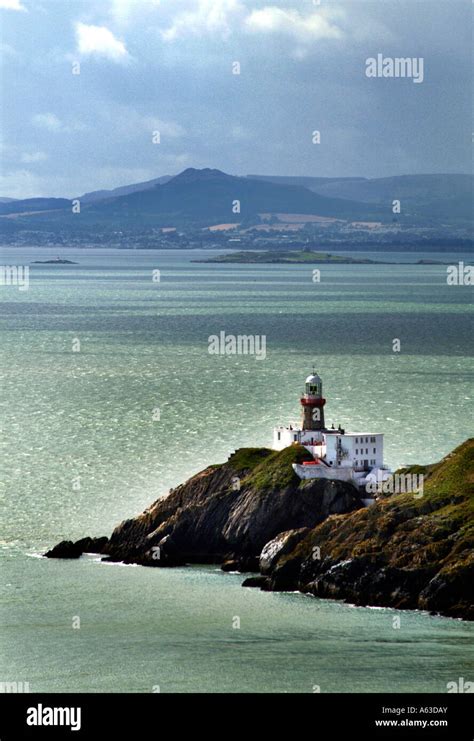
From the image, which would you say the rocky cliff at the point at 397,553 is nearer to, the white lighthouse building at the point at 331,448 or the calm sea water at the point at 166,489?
the calm sea water at the point at 166,489

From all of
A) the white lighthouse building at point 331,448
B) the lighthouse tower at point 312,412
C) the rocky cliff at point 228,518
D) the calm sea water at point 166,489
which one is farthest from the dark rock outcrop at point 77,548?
the lighthouse tower at point 312,412

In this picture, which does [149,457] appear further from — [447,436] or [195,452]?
[447,436]

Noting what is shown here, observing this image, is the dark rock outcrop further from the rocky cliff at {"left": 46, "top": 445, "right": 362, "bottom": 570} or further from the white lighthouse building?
the white lighthouse building

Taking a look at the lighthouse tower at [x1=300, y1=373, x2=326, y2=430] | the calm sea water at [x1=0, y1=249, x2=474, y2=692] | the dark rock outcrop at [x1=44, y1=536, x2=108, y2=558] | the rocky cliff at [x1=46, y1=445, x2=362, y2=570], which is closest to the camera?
the calm sea water at [x1=0, y1=249, x2=474, y2=692]

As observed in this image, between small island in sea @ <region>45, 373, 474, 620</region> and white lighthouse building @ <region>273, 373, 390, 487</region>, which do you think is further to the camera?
white lighthouse building @ <region>273, 373, 390, 487</region>

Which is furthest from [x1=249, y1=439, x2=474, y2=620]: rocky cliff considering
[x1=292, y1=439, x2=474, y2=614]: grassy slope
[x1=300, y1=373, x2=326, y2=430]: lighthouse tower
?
[x1=300, y1=373, x2=326, y2=430]: lighthouse tower

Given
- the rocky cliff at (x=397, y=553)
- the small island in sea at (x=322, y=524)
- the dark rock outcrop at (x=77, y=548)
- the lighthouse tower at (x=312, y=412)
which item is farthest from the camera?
the lighthouse tower at (x=312, y=412)
